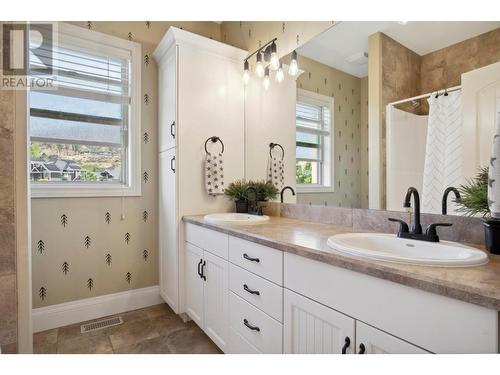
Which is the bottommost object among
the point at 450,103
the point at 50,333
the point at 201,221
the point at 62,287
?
the point at 50,333

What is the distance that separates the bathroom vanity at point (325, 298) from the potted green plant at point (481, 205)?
6.0 inches

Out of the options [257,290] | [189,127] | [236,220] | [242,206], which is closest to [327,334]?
[257,290]

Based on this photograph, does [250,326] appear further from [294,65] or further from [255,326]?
[294,65]

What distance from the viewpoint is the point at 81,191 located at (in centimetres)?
213

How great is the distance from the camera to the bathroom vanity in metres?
0.69

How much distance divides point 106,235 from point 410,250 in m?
2.13

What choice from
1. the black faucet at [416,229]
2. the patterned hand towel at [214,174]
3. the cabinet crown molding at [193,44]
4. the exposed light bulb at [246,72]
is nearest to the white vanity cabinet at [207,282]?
the patterned hand towel at [214,174]

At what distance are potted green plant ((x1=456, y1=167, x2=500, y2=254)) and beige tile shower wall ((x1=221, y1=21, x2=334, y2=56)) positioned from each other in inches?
48.2

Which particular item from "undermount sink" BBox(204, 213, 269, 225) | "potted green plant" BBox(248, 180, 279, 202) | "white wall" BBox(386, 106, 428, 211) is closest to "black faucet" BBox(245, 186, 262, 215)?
"potted green plant" BBox(248, 180, 279, 202)
